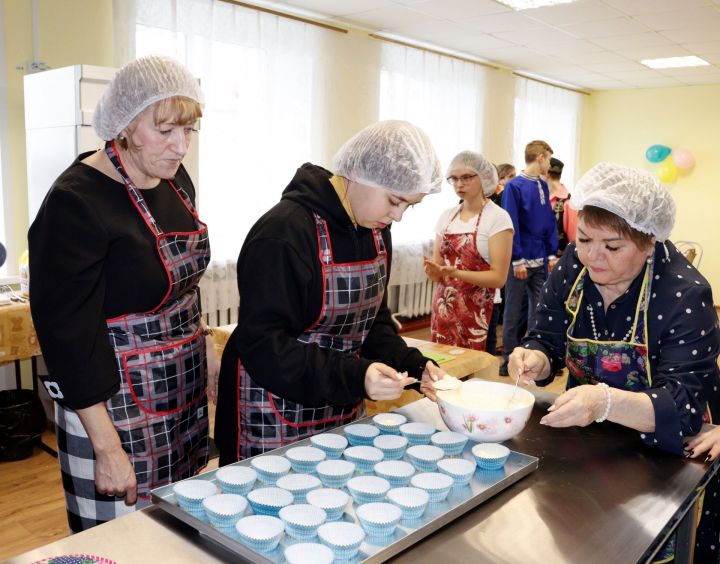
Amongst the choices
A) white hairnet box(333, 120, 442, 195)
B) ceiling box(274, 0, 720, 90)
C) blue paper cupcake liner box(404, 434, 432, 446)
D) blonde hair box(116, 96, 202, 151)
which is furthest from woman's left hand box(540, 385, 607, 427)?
ceiling box(274, 0, 720, 90)

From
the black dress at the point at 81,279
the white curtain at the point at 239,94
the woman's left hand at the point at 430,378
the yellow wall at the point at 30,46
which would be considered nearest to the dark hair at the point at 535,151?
the white curtain at the point at 239,94

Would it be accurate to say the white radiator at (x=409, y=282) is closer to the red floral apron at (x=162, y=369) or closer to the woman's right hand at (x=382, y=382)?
the red floral apron at (x=162, y=369)

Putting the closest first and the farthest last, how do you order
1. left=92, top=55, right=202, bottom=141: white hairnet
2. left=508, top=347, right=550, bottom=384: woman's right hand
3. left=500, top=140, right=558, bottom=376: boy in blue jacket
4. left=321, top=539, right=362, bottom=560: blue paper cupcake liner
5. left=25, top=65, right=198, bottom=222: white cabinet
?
left=321, top=539, right=362, bottom=560: blue paper cupcake liner
left=92, top=55, right=202, bottom=141: white hairnet
left=508, top=347, right=550, bottom=384: woman's right hand
left=25, top=65, right=198, bottom=222: white cabinet
left=500, top=140, right=558, bottom=376: boy in blue jacket

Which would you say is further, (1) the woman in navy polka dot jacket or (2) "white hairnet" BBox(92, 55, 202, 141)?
(2) "white hairnet" BBox(92, 55, 202, 141)

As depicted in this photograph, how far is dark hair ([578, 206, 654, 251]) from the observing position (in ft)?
4.77

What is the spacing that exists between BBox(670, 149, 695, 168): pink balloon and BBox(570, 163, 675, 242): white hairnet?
798 cm

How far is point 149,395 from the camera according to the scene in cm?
146

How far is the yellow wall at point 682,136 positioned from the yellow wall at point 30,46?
Answer: 7.00 meters

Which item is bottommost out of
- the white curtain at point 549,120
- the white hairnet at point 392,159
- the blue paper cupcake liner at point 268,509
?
the blue paper cupcake liner at point 268,509

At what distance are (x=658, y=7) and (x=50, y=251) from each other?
16.3 ft

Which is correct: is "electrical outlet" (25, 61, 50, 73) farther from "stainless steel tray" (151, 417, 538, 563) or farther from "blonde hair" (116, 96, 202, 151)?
"stainless steel tray" (151, 417, 538, 563)

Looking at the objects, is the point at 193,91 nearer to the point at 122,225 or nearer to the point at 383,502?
the point at 122,225

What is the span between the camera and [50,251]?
1.29 metres

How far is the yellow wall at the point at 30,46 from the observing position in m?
3.57
